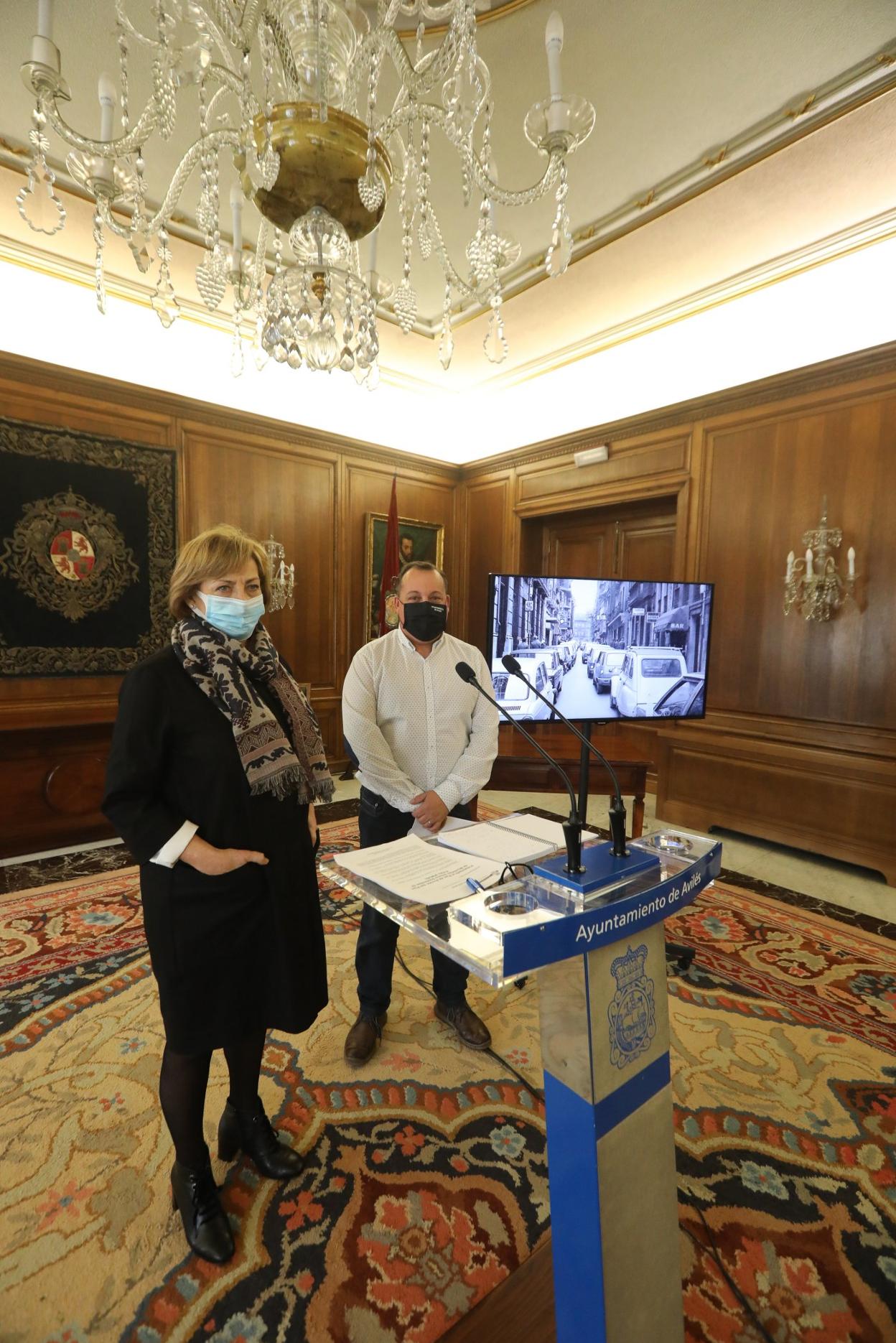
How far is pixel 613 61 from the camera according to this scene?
2221mm

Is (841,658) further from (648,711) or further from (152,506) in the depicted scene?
(152,506)

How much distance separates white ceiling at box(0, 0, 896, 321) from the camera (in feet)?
6.70

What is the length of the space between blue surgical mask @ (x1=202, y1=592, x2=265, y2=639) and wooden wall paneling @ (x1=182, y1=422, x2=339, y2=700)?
3.41 meters

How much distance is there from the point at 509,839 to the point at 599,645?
168 centimetres

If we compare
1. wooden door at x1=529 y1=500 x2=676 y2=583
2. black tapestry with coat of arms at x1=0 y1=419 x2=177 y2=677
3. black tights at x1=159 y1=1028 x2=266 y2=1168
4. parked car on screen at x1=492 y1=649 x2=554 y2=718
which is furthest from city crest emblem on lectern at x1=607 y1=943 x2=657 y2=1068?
black tapestry with coat of arms at x1=0 y1=419 x2=177 y2=677

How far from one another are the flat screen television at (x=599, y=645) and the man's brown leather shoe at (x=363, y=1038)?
3.98 ft

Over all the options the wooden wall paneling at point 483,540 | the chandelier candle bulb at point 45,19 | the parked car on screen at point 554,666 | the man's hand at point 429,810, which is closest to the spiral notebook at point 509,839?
the man's hand at point 429,810

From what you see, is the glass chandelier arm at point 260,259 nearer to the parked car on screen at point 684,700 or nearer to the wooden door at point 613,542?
the parked car on screen at point 684,700

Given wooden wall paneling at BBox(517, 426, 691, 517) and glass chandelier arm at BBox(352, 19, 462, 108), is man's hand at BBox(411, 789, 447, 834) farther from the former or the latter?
wooden wall paneling at BBox(517, 426, 691, 517)

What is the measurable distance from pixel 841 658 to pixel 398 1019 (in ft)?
10.5

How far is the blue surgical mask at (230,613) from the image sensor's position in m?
1.38

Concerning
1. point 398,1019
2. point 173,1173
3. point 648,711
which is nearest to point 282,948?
point 173,1173

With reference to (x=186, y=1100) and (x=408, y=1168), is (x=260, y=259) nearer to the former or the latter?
(x=186, y=1100)

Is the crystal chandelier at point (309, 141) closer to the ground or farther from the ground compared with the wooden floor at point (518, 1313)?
farther from the ground
